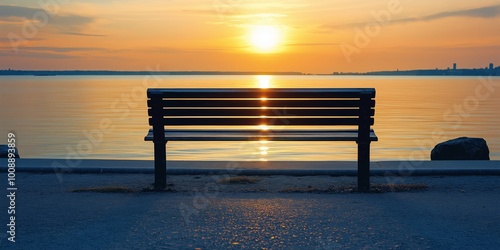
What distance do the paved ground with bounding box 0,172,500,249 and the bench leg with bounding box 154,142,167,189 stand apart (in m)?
0.18

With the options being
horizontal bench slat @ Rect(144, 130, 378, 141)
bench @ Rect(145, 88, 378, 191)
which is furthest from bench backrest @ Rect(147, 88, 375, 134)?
horizontal bench slat @ Rect(144, 130, 378, 141)

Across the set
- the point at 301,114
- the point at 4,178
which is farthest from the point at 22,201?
the point at 301,114

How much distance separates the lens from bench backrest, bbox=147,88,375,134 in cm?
752

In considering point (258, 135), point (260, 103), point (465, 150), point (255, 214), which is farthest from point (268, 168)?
point (465, 150)

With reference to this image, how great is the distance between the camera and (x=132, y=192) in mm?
7660

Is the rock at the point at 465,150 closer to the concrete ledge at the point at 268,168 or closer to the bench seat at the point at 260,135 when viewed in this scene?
the concrete ledge at the point at 268,168

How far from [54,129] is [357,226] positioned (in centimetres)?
3179

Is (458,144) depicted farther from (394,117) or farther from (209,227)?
(394,117)

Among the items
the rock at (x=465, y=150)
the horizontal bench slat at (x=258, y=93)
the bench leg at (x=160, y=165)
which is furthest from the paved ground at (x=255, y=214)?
the rock at (x=465, y=150)

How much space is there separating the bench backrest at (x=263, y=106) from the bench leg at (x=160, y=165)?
307 mm

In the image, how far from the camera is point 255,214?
20.9 feet

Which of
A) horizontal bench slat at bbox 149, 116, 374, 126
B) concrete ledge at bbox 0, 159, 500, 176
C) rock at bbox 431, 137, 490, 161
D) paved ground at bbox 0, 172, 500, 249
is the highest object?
horizontal bench slat at bbox 149, 116, 374, 126

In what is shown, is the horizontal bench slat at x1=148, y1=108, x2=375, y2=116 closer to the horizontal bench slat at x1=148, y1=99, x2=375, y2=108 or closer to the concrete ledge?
the horizontal bench slat at x1=148, y1=99, x2=375, y2=108

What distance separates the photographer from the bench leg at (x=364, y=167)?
7727 mm
